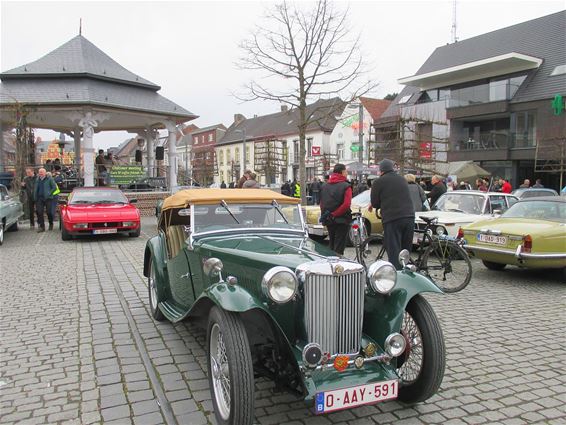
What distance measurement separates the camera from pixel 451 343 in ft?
15.5

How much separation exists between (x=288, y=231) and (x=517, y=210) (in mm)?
5965

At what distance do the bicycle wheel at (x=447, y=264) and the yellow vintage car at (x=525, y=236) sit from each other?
2.62ft

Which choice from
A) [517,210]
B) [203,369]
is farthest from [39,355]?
[517,210]

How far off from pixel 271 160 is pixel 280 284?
42463 millimetres

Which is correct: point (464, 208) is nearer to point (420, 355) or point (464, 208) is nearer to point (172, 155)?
point (420, 355)

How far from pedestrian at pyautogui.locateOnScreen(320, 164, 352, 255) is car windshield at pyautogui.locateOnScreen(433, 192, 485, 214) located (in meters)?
4.18

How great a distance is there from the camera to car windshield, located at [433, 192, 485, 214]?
414 inches

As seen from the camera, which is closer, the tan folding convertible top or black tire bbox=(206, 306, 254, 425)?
black tire bbox=(206, 306, 254, 425)

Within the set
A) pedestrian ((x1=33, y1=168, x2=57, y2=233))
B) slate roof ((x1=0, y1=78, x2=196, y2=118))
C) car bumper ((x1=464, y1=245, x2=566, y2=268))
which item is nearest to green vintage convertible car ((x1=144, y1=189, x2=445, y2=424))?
car bumper ((x1=464, y1=245, x2=566, y2=268))

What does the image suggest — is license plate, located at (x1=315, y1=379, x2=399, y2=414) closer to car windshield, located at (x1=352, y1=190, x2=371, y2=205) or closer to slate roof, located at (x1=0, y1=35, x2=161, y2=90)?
car windshield, located at (x1=352, y1=190, x2=371, y2=205)

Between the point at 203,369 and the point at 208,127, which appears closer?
the point at 203,369

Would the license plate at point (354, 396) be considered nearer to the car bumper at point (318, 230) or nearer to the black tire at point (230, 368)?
the black tire at point (230, 368)

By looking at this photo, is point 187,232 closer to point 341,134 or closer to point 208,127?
point 341,134

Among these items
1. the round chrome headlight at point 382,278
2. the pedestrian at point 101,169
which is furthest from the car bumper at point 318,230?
the pedestrian at point 101,169
